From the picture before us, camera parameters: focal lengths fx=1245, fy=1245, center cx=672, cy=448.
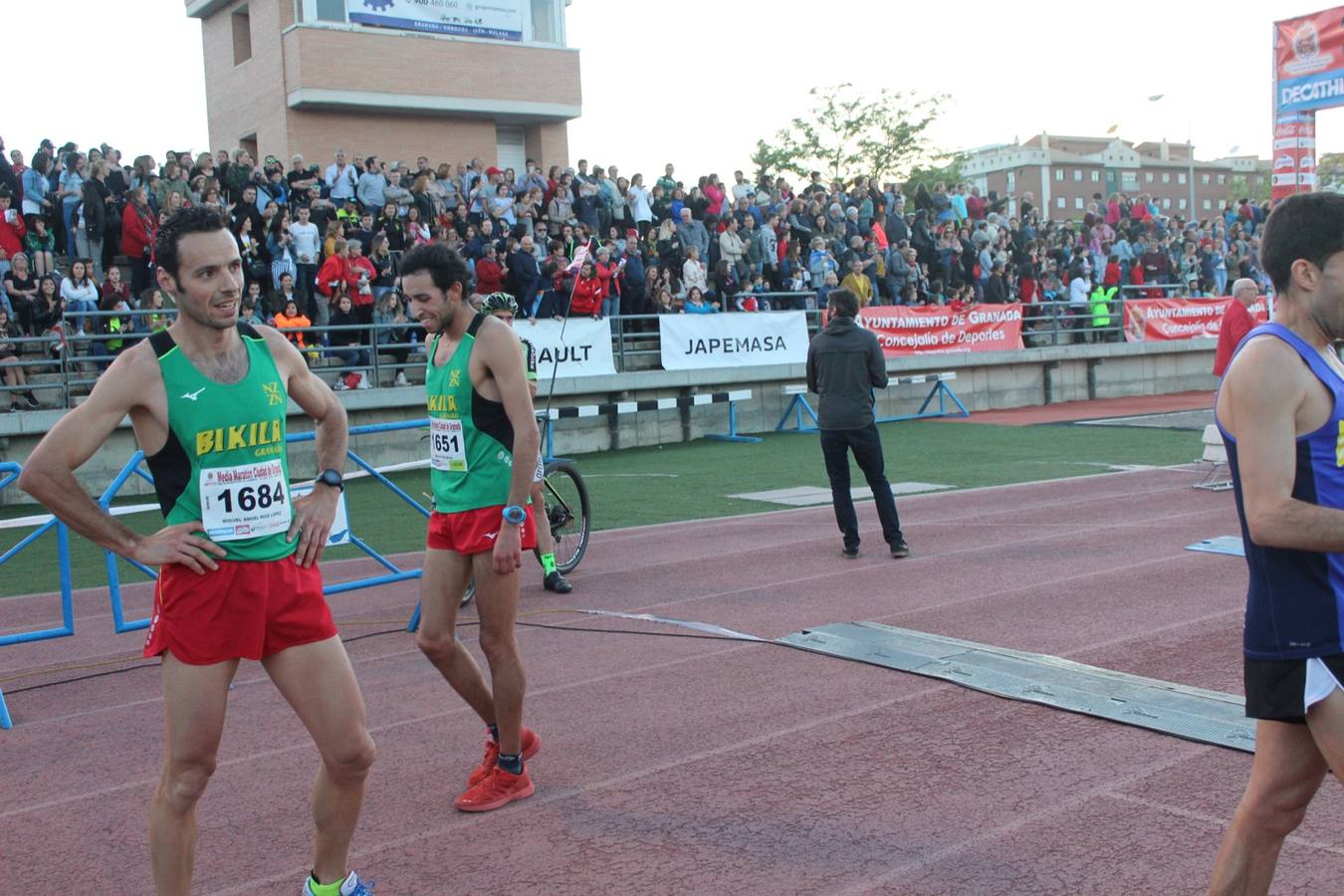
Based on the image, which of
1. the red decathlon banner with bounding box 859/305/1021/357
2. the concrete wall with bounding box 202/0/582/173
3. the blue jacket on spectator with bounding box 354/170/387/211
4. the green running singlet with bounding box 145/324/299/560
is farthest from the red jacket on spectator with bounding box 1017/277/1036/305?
the green running singlet with bounding box 145/324/299/560

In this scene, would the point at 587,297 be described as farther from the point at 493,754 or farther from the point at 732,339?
the point at 493,754

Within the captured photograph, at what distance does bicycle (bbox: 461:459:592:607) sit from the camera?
9.12 meters

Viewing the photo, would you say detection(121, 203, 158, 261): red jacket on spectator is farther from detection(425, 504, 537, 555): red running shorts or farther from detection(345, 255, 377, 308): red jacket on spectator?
detection(425, 504, 537, 555): red running shorts

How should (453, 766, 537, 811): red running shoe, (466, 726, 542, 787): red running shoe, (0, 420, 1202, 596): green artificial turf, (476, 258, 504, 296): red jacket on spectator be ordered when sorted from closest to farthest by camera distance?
1. (453, 766, 537, 811): red running shoe
2. (466, 726, 542, 787): red running shoe
3. (0, 420, 1202, 596): green artificial turf
4. (476, 258, 504, 296): red jacket on spectator

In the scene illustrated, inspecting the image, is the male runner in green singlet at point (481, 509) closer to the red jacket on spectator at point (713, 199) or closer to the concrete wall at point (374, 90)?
the red jacket on spectator at point (713, 199)

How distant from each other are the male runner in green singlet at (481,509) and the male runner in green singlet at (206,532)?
1169 mm

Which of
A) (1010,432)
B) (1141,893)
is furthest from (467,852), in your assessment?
(1010,432)

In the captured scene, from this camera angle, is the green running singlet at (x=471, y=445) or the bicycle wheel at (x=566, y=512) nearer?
the green running singlet at (x=471, y=445)

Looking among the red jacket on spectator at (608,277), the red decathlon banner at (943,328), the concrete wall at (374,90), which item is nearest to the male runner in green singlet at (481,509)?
the red jacket on spectator at (608,277)

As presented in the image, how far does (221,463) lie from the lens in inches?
133

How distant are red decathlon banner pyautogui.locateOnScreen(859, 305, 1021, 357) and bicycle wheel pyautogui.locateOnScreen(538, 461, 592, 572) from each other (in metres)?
13.3

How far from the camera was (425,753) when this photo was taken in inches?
207

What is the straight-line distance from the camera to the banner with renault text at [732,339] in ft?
66.8

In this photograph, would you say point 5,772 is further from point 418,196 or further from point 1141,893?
point 418,196
